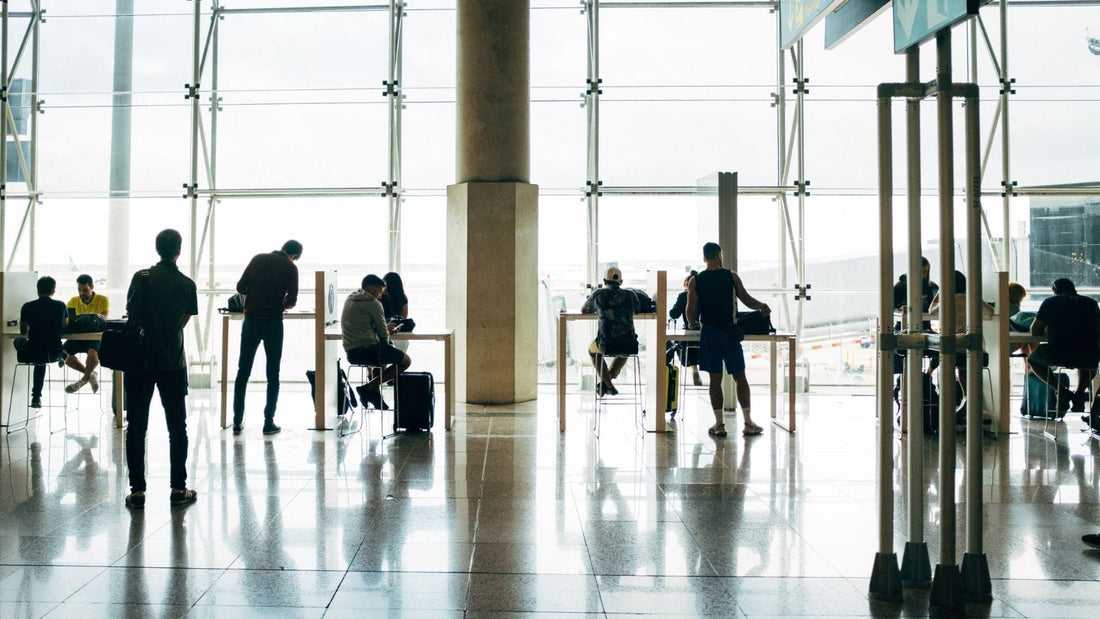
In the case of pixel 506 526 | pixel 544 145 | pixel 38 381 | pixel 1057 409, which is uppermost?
pixel 544 145

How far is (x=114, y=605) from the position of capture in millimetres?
3373

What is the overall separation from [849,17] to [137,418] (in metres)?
3.80

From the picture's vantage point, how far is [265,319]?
24.2 feet

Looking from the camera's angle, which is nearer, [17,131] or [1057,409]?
[1057,409]

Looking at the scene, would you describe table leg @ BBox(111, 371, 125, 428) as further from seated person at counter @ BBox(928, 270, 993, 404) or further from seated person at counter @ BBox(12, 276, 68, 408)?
seated person at counter @ BBox(928, 270, 993, 404)

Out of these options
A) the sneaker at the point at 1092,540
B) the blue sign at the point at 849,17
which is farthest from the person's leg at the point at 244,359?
the sneaker at the point at 1092,540

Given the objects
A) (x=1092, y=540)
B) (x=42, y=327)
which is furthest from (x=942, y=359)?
(x=42, y=327)

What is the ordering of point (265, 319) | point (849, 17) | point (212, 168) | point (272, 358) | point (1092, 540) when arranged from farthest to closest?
point (212, 168), point (272, 358), point (265, 319), point (1092, 540), point (849, 17)

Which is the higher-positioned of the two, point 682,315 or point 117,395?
point 682,315

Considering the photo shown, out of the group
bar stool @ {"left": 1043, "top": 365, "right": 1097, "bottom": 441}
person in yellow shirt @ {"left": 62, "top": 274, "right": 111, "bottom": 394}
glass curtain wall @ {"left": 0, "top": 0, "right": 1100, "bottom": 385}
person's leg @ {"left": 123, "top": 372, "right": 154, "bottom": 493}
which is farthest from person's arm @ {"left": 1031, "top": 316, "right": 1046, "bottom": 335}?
person in yellow shirt @ {"left": 62, "top": 274, "right": 111, "bottom": 394}

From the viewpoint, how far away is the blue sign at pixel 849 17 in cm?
383

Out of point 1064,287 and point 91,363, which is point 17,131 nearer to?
point 91,363

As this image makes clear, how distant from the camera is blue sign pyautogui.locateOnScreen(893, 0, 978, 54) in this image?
318 centimetres

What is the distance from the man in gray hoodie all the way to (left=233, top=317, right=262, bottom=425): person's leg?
0.70m
